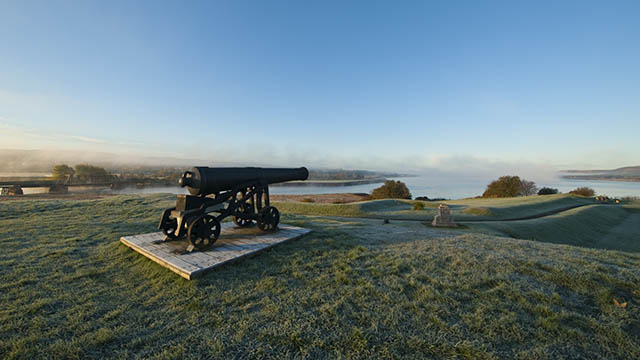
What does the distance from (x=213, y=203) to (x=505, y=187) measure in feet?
160

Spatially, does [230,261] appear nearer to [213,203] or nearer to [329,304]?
[213,203]

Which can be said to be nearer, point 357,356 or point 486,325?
point 357,356

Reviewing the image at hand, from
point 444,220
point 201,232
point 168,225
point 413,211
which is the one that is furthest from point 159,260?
point 413,211

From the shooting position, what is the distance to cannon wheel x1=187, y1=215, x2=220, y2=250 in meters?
4.88

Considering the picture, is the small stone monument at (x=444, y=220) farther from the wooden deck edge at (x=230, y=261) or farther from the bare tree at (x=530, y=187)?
the bare tree at (x=530, y=187)

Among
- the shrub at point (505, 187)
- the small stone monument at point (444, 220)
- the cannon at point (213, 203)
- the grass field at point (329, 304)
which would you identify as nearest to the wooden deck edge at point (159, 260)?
the grass field at point (329, 304)

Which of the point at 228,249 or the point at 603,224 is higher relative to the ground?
the point at 228,249

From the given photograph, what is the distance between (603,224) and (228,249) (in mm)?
26981

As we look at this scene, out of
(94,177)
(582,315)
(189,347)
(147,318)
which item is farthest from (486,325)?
(94,177)

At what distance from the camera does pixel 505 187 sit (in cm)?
4069

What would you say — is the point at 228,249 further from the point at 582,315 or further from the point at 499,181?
→ the point at 499,181

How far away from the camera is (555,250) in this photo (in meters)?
5.72

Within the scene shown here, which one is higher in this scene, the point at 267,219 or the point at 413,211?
the point at 267,219

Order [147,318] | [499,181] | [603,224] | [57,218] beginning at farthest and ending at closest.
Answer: [499,181]
[603,224]
[57,218]
[147,318]
